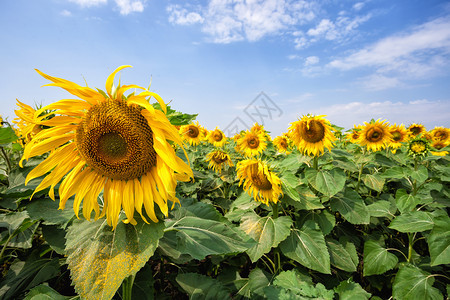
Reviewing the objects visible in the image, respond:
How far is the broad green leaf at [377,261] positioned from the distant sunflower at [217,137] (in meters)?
6.41

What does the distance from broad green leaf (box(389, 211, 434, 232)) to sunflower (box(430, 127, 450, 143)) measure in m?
7.22

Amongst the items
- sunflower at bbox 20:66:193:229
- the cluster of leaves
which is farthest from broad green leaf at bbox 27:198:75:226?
sunflower at bbox 20:66:193:229

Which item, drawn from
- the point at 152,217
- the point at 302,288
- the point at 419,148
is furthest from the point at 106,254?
the point at 419,148

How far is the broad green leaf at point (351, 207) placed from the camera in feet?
10.1

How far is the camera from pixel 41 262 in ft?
7.23

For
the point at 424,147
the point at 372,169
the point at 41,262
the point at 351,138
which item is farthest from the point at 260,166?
the point at 351,138

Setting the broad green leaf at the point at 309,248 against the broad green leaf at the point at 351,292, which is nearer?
the broad green leaf at the point at 351,292

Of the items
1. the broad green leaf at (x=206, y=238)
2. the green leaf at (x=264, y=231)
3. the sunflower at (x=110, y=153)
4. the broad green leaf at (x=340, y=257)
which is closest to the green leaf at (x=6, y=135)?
the sunflower at (x=110, y=153)

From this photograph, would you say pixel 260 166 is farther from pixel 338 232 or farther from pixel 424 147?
pixel 424 147

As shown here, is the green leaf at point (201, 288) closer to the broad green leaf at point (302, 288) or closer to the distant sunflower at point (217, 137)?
the broad green leaf at point (302, 288)

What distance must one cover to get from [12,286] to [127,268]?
1663 millimetres

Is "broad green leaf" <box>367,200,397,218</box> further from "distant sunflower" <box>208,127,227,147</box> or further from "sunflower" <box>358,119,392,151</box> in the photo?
"distant sunflower" <box>208,127,227,147</box>

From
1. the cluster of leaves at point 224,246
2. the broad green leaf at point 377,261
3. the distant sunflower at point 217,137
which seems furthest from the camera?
the distant sunflower at point 217,137

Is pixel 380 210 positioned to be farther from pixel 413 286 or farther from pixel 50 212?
pixel 50 212
